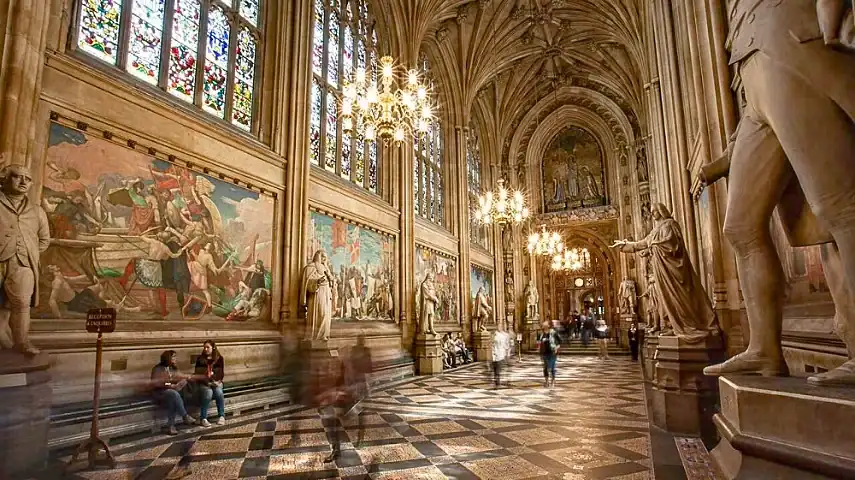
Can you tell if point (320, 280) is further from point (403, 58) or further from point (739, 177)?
point (403, 58)

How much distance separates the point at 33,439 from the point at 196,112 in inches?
220

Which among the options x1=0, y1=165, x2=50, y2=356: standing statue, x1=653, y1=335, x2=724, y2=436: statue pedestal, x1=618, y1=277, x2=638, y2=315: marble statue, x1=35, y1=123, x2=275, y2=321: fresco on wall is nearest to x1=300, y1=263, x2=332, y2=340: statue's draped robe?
x1=35, y1=123, x2=275, y2=321: fresco on wall

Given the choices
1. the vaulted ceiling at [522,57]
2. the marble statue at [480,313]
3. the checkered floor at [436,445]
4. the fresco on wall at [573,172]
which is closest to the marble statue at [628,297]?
the fresco on wall at [573,172]

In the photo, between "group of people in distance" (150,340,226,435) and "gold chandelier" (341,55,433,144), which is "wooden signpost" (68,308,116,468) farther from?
"gold chandelier" (341,55,433,144)

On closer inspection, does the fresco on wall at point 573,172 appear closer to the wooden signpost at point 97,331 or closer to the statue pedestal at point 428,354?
the statue pedestal at point 428,354

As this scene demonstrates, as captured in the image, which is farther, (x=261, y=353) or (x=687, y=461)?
(x=261, y=353)

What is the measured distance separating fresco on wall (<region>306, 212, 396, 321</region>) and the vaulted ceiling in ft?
22.4

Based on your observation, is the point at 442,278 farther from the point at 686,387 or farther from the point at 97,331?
the point at 97,331

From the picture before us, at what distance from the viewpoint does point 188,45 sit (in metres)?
8.17

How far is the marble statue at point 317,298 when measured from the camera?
8.92 meters

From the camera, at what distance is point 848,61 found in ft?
4.92

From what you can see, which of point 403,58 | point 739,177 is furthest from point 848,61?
point 403,58

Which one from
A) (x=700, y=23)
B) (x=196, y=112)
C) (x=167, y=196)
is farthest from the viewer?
(x=196, y=112)

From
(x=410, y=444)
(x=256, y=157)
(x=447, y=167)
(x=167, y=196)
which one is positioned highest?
(x=447, y=167)
